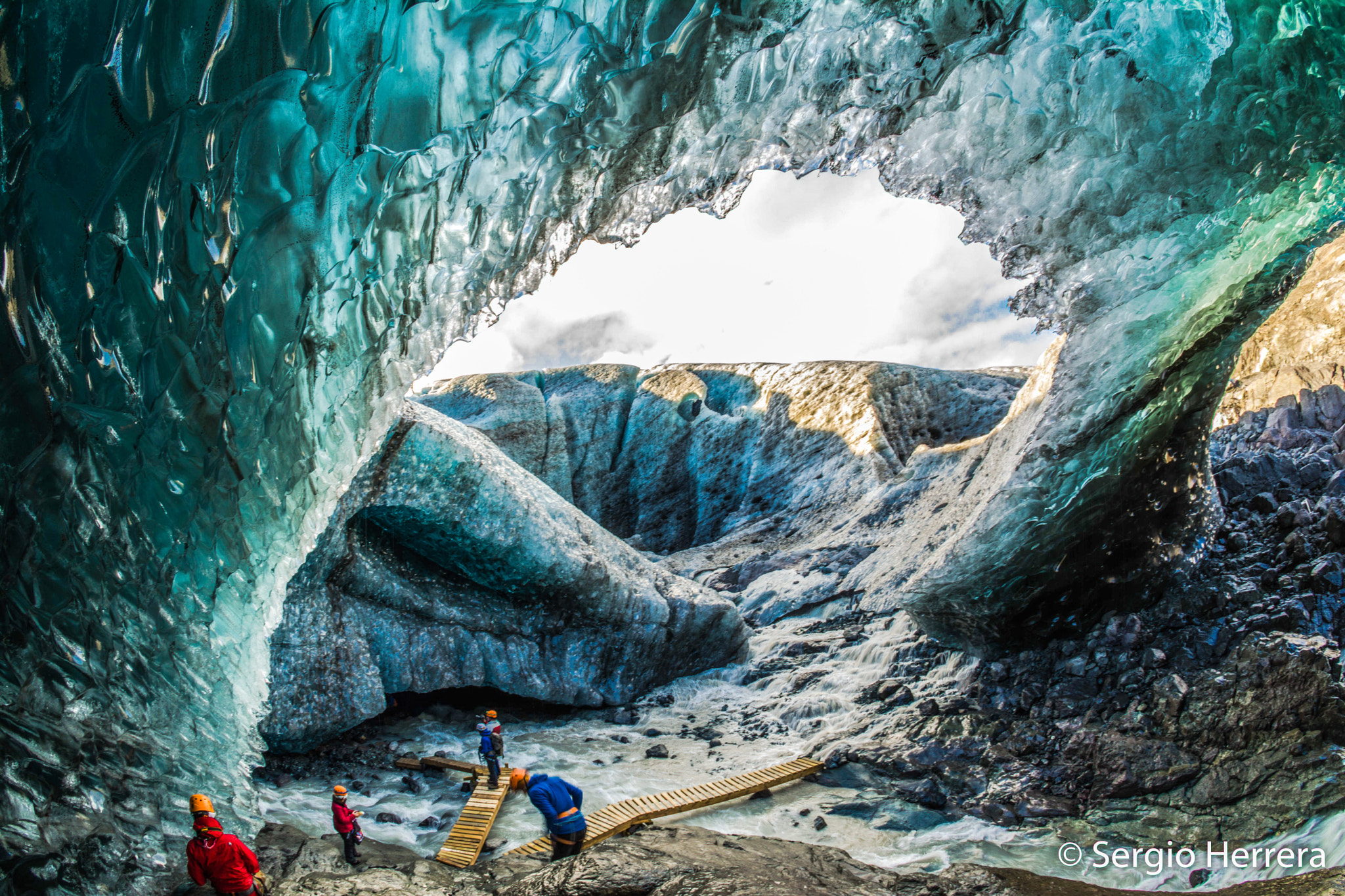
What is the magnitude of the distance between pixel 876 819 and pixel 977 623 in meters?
2.54

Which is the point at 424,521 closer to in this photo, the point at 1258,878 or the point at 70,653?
the point at 70,653

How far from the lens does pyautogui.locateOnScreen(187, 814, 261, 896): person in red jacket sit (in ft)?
11.7

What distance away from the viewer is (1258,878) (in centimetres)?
440

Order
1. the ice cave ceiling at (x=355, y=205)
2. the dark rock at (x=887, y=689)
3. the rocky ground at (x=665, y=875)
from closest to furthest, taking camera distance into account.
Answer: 1. the ice cave ceiling at (x=355, y=205)
2. the rocky ground at (x=665, y=875)
3. the dark rock at (x=887, y=689)

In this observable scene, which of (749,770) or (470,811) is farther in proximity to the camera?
(749,770)

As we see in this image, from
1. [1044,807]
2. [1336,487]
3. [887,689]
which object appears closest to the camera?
[1044,807]

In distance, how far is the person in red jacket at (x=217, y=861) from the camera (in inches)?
141

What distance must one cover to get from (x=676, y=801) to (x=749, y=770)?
1126 millimetres

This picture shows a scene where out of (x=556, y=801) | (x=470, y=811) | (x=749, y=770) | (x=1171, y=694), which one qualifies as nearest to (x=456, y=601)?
(x=470, y=811)

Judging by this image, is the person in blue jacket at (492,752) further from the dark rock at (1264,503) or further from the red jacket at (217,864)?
the dark rock at (1264,503)

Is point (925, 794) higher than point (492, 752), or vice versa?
point (492, 752)

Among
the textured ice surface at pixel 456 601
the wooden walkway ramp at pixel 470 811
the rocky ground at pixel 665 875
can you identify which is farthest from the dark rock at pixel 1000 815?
the textured ice surface at pixel 456 601

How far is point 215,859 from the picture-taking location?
3574 millimetres

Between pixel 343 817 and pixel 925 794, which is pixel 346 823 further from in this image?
pixel 925 794
